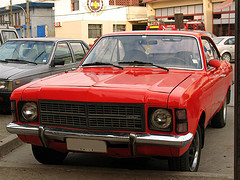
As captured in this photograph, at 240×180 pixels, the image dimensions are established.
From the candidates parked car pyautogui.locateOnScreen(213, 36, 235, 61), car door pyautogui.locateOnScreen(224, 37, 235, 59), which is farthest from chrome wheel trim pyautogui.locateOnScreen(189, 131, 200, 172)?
car door pyautogui.locateOnScreen(224, 37, 235, 59)

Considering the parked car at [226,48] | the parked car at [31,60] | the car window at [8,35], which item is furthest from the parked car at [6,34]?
the parked car at [226,48]

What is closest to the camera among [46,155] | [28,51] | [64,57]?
[46,155]

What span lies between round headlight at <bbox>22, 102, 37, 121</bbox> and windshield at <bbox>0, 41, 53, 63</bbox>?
4.16 meters

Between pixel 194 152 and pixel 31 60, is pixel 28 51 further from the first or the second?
pixel 194 152

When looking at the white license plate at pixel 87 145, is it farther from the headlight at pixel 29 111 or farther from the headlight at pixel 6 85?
the headlight at pixel 6 85

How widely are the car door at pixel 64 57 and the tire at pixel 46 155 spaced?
369 centimetres

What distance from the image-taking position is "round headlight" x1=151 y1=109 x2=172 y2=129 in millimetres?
3713

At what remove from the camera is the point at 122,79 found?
431cm

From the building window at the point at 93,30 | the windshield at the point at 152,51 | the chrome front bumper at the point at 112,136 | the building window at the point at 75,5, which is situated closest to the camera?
the chrome front bumper at the point at 112,136

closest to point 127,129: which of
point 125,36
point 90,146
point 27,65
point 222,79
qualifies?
point 90,146

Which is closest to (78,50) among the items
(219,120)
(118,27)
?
(219,120)

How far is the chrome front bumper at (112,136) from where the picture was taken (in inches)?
144

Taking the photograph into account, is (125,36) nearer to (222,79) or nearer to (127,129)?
(222,79)

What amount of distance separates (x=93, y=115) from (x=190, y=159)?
1285 mm
